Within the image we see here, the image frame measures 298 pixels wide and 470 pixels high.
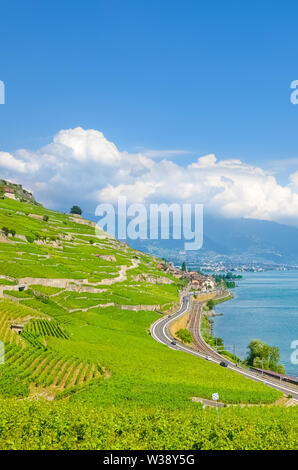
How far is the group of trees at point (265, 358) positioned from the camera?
6417 centimetres

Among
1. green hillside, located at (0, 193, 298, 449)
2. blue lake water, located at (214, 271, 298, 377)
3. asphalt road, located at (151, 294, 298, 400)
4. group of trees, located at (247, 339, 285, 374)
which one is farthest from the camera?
blue lake water, located at (214, 271, 298, 377)

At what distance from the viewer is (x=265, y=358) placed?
217 feet

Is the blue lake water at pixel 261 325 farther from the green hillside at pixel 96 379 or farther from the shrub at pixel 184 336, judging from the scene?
the green hillside at pixel 96 379

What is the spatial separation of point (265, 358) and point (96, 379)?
152ft

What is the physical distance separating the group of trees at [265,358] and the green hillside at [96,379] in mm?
21571

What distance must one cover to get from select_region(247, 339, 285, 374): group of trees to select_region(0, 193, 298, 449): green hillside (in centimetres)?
2157

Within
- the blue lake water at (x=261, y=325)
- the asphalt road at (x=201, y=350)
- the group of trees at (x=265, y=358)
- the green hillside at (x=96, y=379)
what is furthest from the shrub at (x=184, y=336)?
the blue lake water at (x=261, y=325)

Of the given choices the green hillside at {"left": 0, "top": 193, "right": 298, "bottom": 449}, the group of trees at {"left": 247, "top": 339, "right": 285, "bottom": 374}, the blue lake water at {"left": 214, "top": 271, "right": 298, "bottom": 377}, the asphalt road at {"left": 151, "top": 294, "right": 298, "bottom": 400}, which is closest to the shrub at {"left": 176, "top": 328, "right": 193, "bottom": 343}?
the asphalt road at {"left": 151, "top": 294, "right": 298, "bottom": 400}

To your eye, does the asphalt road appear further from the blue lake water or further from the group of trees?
the blue lake water

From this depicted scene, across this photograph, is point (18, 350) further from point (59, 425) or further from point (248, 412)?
point (248, 412)

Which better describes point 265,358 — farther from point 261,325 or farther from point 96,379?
point 96,379

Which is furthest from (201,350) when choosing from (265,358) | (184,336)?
(265,358)

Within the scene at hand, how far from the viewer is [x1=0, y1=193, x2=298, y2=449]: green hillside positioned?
1672cm
